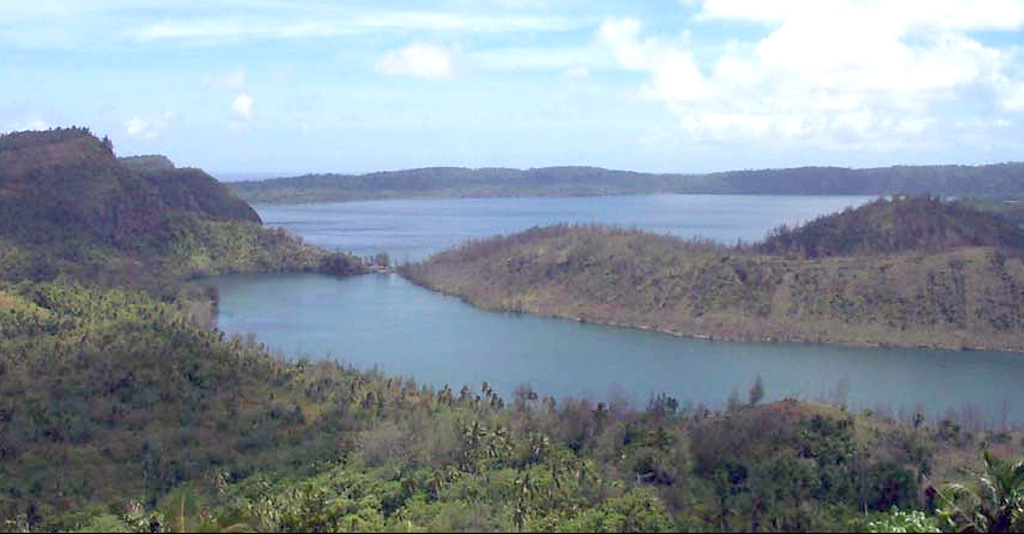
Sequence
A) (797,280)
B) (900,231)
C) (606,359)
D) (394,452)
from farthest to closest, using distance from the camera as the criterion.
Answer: (900,231)
(797,280)
(606,359)
(394,452)

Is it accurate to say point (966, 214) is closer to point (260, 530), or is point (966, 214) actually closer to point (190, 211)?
point (190, 211)

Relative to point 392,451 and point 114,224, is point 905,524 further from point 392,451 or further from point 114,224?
point 114,224

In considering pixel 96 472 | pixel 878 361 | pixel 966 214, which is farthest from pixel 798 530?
pixel 966 214

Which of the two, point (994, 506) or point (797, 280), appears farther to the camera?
point (797, 280)

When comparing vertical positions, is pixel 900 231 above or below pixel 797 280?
above

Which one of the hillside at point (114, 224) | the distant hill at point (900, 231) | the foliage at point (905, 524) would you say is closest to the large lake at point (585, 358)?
the hillside at point (114, 224)

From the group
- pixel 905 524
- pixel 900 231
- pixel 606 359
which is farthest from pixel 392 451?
pixel 900 231

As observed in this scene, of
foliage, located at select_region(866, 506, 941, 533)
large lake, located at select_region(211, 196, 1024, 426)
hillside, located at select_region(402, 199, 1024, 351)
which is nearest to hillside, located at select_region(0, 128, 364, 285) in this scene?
large lake, located at select_region(211, 196, 1024, 426)
